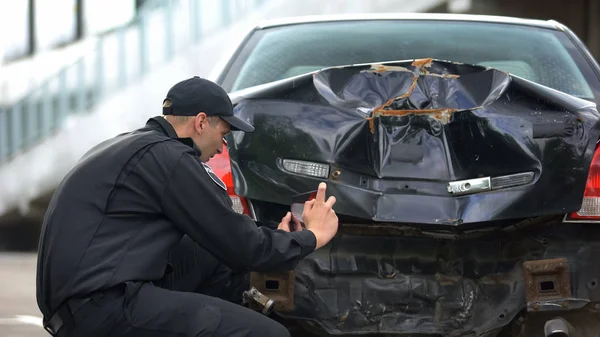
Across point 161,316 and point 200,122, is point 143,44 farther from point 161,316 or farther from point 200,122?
point 161,316

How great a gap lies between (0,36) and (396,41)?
10.3 m

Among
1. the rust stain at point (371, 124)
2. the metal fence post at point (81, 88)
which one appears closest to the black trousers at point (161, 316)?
the rust stain at point (371, 124)

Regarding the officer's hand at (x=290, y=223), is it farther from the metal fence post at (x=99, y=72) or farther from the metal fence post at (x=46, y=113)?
the metal fence post at (x=99, y=72)

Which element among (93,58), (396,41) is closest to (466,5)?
(93,58)

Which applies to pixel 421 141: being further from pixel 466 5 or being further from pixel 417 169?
pixel 466 5

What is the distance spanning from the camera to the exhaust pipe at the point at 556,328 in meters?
3.58

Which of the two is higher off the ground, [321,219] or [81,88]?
[321,219]

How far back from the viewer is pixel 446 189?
3.65 metres

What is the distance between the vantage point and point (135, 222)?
337 cm

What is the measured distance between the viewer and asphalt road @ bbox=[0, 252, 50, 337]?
6.19 meters

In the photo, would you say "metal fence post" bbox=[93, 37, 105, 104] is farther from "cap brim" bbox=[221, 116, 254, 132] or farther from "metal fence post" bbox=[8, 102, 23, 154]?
"cap brim" bbox=[221, 116, 254, 132]

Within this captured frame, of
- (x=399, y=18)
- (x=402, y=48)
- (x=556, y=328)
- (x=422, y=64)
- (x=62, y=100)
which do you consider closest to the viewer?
(x=556, y=328)

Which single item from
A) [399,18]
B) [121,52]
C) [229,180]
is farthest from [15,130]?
[229,180]

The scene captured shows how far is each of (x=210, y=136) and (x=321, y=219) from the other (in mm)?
443
